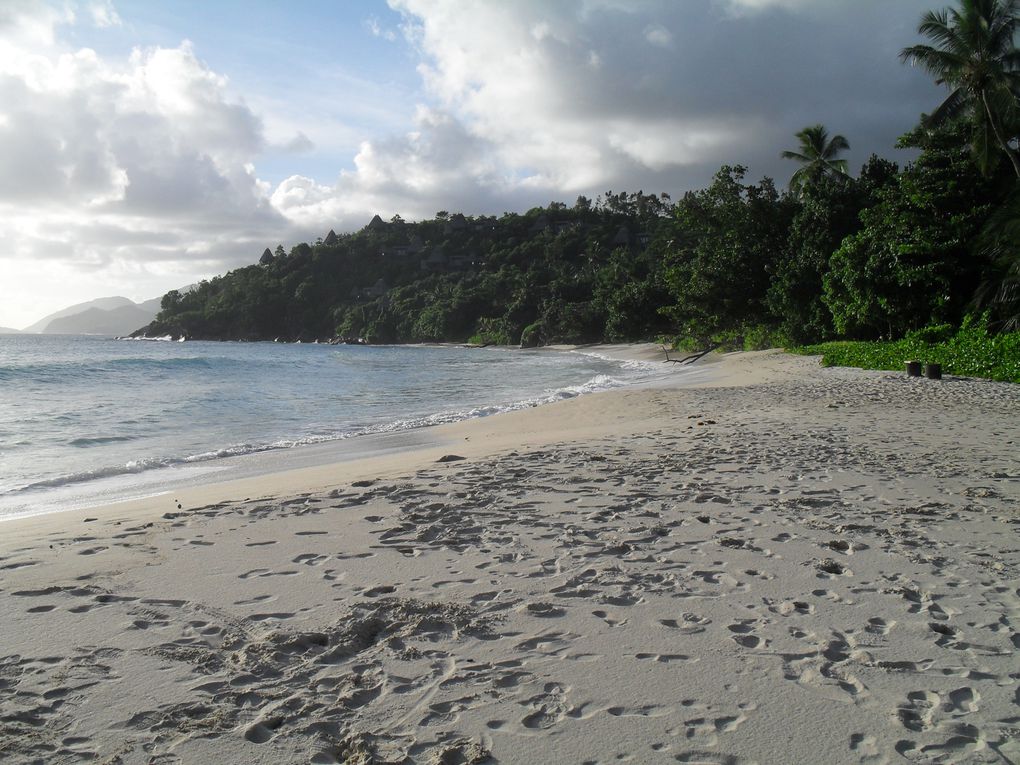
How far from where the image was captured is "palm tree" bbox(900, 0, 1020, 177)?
20.8 metres

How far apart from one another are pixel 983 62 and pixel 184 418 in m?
26.1

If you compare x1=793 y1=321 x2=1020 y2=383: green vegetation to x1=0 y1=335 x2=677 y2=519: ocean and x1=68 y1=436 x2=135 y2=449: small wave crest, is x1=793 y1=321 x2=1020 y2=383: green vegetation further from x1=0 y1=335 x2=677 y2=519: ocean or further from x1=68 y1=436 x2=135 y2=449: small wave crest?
x1=68 y1=436 x2=135 y2=449: small wave crest

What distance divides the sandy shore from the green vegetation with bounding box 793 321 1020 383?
35.4 feet

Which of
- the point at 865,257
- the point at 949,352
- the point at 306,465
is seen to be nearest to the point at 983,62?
the point at 865,257

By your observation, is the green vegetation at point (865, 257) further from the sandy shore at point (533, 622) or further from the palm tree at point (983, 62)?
the sandy shore at point (533, 622)

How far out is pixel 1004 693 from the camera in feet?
8.45

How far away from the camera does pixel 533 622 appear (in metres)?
3.34

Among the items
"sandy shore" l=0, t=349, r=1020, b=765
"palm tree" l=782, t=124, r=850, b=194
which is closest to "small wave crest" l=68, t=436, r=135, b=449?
"sandy shore" l=0, t=349, r=1020, b=765

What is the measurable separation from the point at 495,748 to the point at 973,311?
22069 millimetres

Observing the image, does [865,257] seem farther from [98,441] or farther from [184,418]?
[98,441]

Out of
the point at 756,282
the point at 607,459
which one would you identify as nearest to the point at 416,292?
the point at 756,282

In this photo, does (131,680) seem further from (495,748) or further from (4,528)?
(4,528)

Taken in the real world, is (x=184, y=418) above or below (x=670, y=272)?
below

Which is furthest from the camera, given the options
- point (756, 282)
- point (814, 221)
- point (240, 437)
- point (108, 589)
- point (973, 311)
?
point (756, 282)
